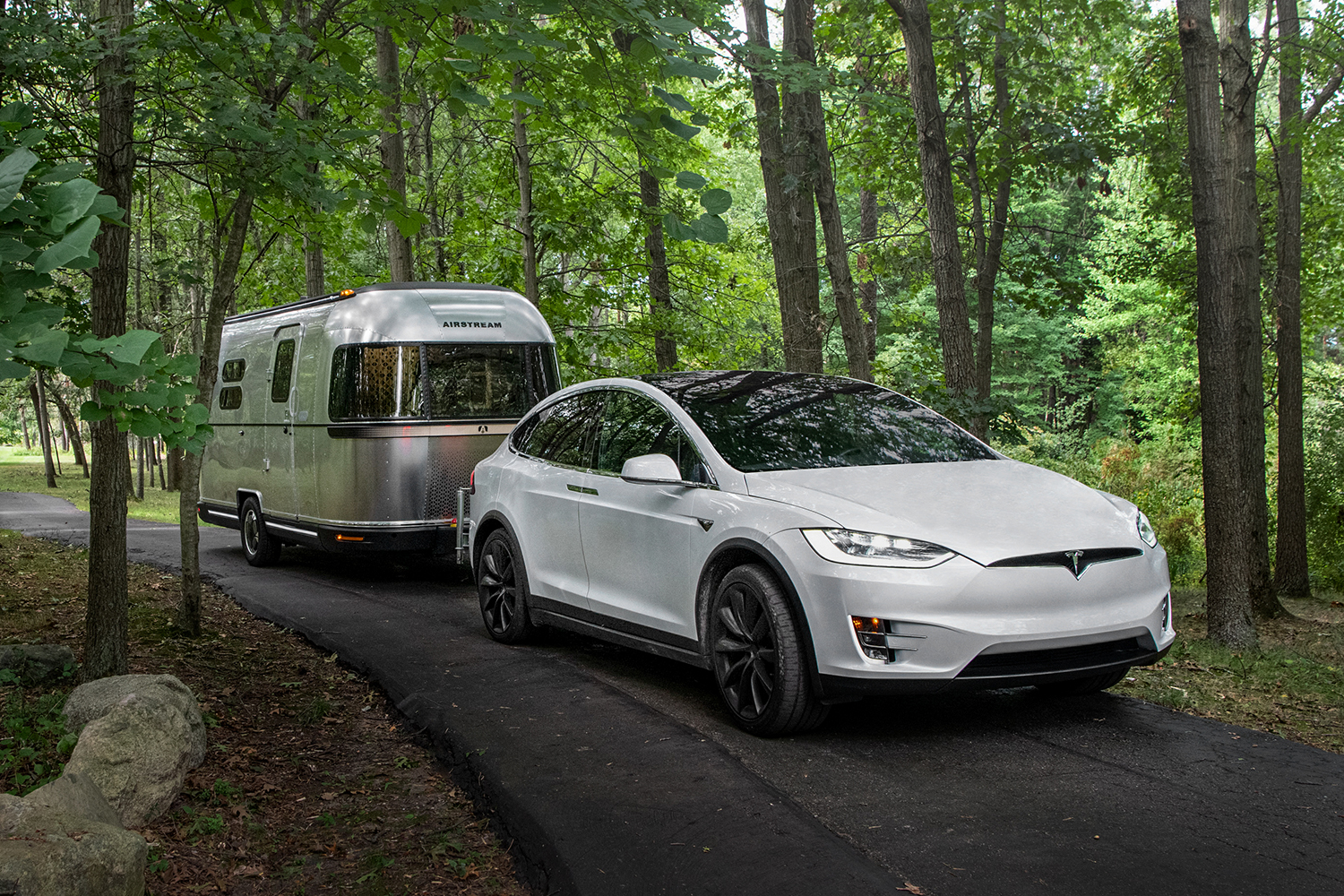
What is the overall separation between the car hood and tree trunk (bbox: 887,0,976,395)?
5508mm

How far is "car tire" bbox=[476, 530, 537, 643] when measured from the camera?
7.66m

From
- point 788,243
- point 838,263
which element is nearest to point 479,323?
point 788,243

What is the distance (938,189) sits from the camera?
37.5ft

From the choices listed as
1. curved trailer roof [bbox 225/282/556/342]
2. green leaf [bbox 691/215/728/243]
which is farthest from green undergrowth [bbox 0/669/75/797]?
curved trailer roof [bbox 225/282/556/342]

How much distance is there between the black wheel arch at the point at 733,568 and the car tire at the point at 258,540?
8.81 meters

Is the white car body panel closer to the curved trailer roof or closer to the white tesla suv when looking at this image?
the white tesla suv

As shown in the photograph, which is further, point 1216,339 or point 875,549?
point 1216,339

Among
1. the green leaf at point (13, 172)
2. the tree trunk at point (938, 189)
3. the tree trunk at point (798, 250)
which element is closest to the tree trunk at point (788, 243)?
the tree trunk at point (798, 250)

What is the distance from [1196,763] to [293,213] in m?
7.38

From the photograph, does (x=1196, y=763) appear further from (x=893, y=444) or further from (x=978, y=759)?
(x=893, y=444)

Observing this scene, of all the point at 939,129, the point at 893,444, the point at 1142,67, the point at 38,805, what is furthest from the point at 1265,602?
the point at 38,805

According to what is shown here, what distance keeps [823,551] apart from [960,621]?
654 millimetres

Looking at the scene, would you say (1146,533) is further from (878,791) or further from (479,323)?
(479,323)

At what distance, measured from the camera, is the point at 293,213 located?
351 inches
